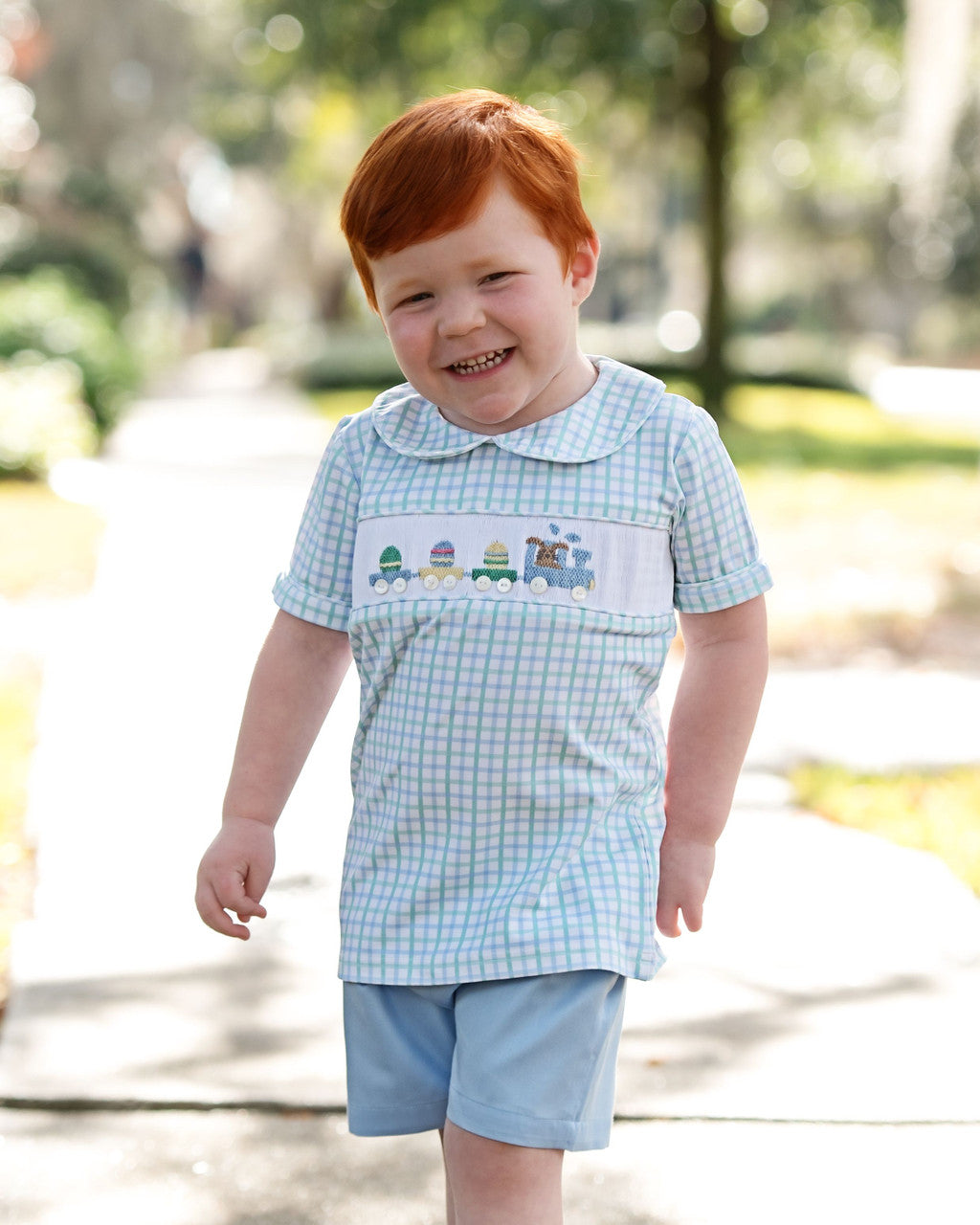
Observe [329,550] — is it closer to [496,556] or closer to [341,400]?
[496,556]

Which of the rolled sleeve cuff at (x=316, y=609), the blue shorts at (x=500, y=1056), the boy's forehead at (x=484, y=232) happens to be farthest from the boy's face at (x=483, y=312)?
the blue shorts at (x=500, y=1056)

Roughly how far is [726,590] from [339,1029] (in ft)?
4.39

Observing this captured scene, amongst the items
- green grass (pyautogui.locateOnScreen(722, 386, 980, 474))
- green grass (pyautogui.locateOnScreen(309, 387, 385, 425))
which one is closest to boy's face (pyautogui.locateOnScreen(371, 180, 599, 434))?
green grass (pyautogui.locateOnScreen(722, 386, 980, 474))

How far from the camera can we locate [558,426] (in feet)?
6.43

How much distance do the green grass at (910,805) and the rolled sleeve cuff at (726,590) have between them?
2021 mm

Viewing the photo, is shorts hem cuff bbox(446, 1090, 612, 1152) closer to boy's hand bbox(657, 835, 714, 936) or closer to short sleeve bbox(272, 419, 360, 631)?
boy's hand bbox(657, 835, 714, 936)

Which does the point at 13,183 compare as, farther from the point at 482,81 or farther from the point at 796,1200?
the point at 796,1200

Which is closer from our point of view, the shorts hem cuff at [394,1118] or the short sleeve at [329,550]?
the shorts hem cuff at [394,1118]

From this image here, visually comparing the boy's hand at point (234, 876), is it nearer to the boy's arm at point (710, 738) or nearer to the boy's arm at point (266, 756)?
the boy's arm at point (266, 756)

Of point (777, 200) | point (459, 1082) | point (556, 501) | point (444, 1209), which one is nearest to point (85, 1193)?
point (444, 1209)

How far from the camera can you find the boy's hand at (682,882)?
1.99m

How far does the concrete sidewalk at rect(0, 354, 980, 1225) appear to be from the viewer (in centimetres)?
239

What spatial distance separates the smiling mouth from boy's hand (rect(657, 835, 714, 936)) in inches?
25.2

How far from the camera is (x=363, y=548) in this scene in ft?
6.54
